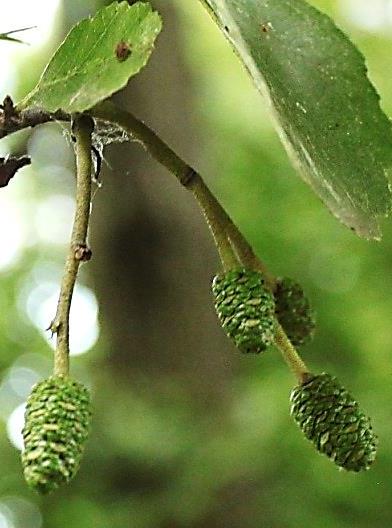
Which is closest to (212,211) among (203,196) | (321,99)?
(203,196)

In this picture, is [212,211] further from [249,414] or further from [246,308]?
[249,414]

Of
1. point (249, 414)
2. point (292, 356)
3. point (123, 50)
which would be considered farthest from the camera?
point (249, 414)

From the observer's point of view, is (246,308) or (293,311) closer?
(246,308)

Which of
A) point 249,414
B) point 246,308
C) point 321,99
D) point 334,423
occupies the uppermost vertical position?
point 321,99

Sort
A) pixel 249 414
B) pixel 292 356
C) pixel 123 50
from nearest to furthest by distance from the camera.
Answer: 1. pixel 123 50
2. pixel 292 356
3. pixel 249 414

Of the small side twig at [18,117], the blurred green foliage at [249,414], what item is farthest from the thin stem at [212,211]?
the blurred green foliage at [249,414]

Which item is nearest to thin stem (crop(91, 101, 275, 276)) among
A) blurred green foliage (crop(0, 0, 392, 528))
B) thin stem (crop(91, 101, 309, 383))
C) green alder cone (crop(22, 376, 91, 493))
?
thin stem (crop(91, 101, 309, 383))

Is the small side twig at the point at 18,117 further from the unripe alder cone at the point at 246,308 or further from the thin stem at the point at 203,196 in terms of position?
the unripe alder cone at the point at 246,308
